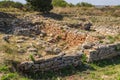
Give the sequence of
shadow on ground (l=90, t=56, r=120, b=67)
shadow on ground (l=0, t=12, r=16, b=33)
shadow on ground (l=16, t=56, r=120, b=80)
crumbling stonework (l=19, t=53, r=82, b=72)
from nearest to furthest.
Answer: crumbling stonework (l=19, t=53, r=82, b=72) → shadow on ground (l=16, t=56, r=120, b=80) → shadow on ground (l=90, t=56, r=120, b=67) → shadow on ground (l=0, t=12, r=16, b=33)

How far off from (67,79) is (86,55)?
2.93 metres

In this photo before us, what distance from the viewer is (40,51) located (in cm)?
1591

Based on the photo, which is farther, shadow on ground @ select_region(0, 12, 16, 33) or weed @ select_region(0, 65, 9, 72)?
shadow on ground @ select_region(0, 12, 16, 33)

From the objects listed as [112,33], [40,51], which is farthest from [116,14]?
[40,51]

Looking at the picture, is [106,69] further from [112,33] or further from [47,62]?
[112,33]

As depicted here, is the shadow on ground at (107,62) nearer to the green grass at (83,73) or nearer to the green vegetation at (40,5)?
the green grass at (83,73)

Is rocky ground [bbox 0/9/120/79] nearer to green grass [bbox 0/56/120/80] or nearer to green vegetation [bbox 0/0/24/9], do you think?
green grass [bbox 0/56/120/80]

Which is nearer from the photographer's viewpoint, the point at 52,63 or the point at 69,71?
the point at 52,63

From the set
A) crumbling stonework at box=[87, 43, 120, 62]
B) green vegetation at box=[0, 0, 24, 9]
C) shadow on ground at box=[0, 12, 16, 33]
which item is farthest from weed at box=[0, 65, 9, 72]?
green vegetation at box=[0, 0, 24, 9]

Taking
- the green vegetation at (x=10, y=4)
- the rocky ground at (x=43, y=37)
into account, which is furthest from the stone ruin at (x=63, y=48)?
the green vegetation at (x=10, y=4)

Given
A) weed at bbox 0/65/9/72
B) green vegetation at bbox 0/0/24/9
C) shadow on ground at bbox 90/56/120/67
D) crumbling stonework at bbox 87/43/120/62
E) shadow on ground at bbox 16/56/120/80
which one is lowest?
shadow on ground at bbox 90/56/120/67

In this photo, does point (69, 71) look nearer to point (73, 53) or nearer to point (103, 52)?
point (73, 53)

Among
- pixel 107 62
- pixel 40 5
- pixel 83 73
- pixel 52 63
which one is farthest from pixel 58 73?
pixel 40 5

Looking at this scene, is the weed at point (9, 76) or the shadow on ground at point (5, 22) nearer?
the weed at point (9, 76)
